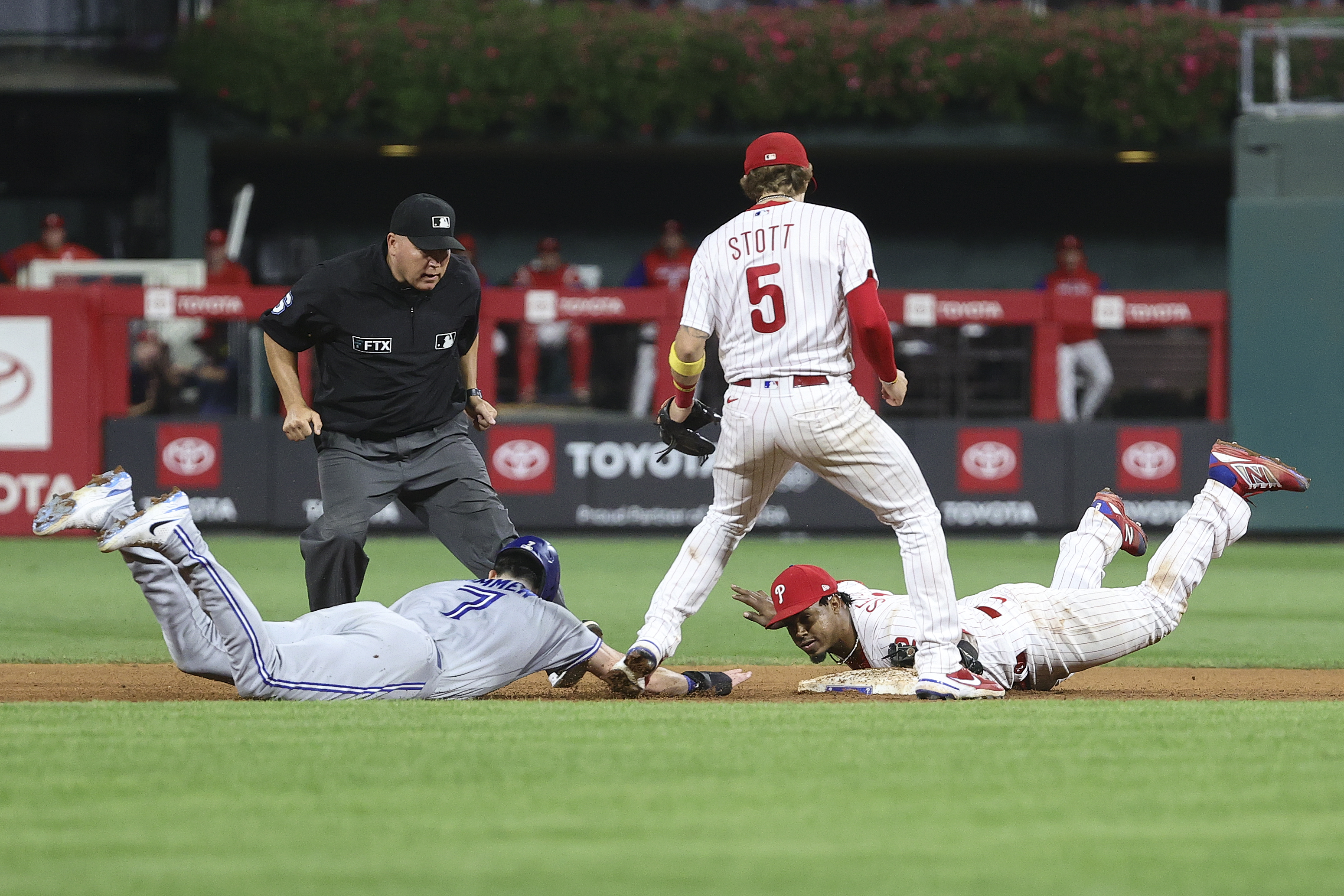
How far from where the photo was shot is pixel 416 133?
61.2ft

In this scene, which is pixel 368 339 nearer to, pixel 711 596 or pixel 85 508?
pixel 85 508

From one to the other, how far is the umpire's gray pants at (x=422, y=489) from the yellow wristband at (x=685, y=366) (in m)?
0.93

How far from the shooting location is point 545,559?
6047 millimetres

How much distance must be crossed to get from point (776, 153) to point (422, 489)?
1.91 meters

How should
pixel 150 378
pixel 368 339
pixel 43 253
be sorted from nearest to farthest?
pixel 368 339, pixel 150 378, pixel 43 253

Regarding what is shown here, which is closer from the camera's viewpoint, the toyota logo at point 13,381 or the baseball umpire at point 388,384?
the baseball umpire at point 388,384

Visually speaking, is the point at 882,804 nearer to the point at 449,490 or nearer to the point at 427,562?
the point at 449,490

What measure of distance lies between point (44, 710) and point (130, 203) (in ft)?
50.1

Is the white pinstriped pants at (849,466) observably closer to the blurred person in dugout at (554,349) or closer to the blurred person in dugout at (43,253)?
the blurred person in dugout at (554,349)

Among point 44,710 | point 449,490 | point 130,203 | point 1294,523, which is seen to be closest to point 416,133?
point 130,203

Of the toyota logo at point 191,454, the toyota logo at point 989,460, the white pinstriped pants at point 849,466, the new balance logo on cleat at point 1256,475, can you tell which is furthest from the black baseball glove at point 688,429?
the toyota logo at point 191,454

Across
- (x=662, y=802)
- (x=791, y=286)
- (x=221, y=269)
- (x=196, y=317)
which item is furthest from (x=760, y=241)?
(x=221, y=269)

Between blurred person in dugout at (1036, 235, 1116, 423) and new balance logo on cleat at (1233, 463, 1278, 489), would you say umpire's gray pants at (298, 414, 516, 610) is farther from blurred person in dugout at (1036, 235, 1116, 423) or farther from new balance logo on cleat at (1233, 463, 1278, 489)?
blurred person in dugout at (1036, 235, 1116, 423)

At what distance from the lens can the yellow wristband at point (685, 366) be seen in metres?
6.08
